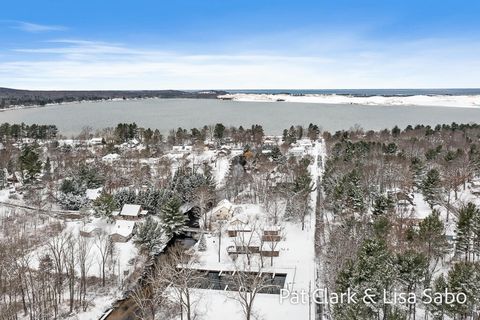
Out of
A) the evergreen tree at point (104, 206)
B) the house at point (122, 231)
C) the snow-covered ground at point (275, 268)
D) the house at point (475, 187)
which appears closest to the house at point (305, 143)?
the house at point (475, 187)

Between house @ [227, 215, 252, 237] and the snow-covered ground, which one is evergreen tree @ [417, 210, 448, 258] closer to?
the snow-covered ground

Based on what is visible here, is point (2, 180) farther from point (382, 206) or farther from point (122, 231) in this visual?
point (382, 206)

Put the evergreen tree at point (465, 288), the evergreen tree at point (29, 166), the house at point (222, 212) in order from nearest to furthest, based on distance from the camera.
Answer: the evergreen tree at point (465, 288) → the house at point (222, 212) → the evergreen tree at point (29, 166)

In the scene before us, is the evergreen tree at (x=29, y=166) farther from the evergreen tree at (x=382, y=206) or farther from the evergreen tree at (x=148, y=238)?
the evergreen tree at (x=382, y=206)

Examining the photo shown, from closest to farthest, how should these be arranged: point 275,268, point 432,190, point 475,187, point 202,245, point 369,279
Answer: point 369,279 → point 275,268 → point 202,245 → point 432,190 → point 475,187

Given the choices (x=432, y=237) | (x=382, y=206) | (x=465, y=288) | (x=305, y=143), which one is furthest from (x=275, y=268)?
(x=305, y=143)

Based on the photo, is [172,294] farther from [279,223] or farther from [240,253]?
[279,223]

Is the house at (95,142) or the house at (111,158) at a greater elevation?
the house at (95,142)
